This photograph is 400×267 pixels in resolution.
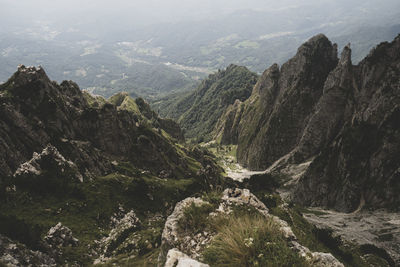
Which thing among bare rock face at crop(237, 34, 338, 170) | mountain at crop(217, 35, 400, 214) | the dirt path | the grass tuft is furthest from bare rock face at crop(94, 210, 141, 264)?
bare rock face at crop(237, 34, 338, 170)

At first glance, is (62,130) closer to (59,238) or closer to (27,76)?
(27,76)

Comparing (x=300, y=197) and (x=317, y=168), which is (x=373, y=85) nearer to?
(x=317, y=168)

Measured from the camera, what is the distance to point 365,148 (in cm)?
8181

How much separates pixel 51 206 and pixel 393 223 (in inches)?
2899

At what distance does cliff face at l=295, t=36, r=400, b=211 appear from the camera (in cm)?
7258

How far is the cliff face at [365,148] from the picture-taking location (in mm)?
72581

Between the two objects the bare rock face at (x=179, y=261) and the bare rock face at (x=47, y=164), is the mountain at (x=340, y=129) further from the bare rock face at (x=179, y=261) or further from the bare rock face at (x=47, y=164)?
the bare rock face at (x=47, y=164)

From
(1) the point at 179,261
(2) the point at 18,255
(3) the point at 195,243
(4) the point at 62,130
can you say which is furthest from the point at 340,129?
(2) the point at 18,255

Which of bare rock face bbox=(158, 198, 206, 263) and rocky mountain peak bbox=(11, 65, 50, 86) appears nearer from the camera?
bare rock face bbox=(158, 198, 206, 263)

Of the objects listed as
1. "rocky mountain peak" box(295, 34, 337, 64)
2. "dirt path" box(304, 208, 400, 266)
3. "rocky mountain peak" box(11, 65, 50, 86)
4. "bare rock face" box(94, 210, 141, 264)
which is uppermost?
"rocky mountain peak" box(295, 34, 337, 64)

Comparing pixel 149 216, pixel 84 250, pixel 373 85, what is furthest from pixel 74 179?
pixel 373 85

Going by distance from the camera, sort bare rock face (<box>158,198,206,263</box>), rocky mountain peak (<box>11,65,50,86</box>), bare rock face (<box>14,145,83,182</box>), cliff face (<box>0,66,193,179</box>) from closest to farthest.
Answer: bare rock face (<box>158,198,206,263</box>), bare rock face (<box>14,145,83,182</box>), cliff face (<box>0,66,193,179</box>), rocky mountain peak (<box>11,65,50,86</box>)

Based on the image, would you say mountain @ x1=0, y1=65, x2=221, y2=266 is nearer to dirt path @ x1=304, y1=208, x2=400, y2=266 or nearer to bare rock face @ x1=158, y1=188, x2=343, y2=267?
bare rock face @ x1=158, y1=188, x2=343, y2=267

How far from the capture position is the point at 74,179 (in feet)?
115
